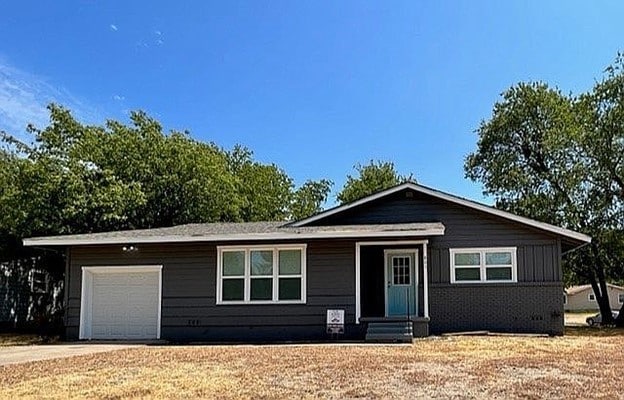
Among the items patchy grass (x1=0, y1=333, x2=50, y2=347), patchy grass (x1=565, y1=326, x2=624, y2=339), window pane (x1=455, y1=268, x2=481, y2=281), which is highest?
window pane (x1=455, y1=268, x2=481, y2=281)

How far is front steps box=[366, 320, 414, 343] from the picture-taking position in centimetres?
1507

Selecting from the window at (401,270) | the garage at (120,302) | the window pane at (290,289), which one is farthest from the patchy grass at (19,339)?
the window at (401,270)

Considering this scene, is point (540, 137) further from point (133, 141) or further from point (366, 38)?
point (133, 141)

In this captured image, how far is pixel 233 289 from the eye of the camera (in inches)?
675

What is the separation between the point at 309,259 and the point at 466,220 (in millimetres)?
4186

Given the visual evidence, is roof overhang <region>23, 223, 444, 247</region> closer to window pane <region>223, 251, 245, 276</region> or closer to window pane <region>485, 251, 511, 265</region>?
window pane <region>223, 251, 245, 276</region>

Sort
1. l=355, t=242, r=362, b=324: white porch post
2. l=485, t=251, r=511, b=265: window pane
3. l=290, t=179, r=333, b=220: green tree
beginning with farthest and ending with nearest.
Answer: l=290, t=179, r=333, b=220: green tree
l=485, t=251, r=511, b=265: window pane
l=355, t=242, r=362, b=324: white porch post

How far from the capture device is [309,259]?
663 inches

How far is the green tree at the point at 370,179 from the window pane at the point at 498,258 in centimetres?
2590

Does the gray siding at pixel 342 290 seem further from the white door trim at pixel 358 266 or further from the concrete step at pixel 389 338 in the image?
the concrete step at pixel 389 338

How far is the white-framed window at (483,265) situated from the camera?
17.1 meters

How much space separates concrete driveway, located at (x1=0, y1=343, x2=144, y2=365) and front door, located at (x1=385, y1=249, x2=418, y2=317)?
6.45 metres

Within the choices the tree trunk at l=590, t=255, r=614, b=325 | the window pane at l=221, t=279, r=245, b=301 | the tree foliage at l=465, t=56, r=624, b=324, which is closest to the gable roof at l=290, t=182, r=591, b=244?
the window pane at l=221, t=279, r=245, b=301

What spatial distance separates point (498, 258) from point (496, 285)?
697mm
